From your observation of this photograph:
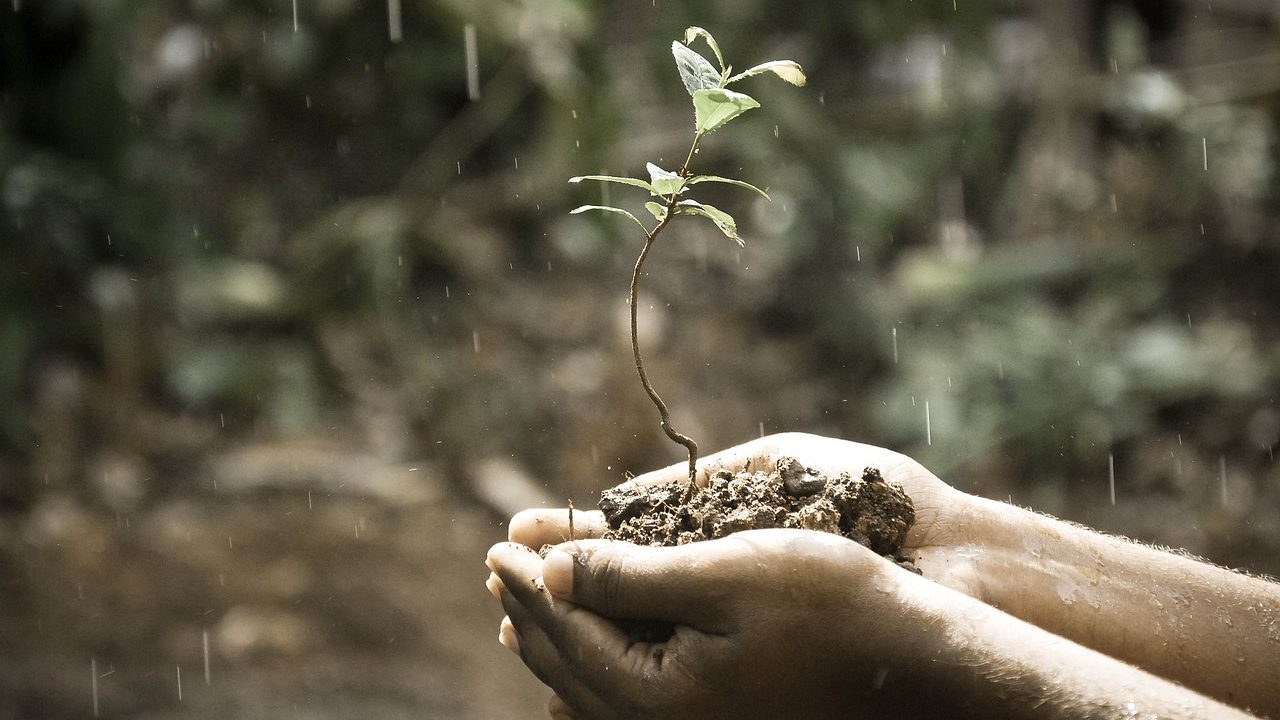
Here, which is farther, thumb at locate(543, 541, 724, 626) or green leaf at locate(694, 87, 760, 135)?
green leaf at locate(694, 87, 760, 135)

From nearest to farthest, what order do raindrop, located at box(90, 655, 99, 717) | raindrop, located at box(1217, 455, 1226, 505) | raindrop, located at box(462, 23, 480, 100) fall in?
raindrop, located at box(90, 655, 99, 717) < raindrop, located at box(1217, 455, 1226, 505) < raindrop, located at box(462, 23, 480, 100)

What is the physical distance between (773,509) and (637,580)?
0.97 feet

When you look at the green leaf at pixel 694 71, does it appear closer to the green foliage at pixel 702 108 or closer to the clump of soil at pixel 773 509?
the green foliage at pixel 702 108

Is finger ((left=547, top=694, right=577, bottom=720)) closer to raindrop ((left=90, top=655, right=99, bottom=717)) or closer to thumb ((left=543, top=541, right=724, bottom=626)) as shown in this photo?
thumb ((left=543, top=541, right=724, bottom=626))

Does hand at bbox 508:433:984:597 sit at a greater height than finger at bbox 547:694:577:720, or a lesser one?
greater

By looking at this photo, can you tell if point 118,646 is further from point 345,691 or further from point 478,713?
point 478,713

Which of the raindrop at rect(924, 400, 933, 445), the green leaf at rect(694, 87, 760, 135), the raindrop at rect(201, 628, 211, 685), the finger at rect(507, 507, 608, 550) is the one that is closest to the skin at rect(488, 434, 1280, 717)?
the finger at rect(507, 507, 608, 550)

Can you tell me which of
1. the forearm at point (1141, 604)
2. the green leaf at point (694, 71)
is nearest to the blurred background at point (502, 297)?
the forearm at point (1141, 604)

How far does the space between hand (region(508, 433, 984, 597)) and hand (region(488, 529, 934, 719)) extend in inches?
12.2

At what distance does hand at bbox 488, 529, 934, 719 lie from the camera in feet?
4.06

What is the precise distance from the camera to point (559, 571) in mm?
1317

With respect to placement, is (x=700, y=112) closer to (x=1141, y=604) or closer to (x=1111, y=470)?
(x=1141, y=604)

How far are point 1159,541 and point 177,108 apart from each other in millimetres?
5807

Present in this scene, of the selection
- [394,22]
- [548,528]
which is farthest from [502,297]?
[548,528]
